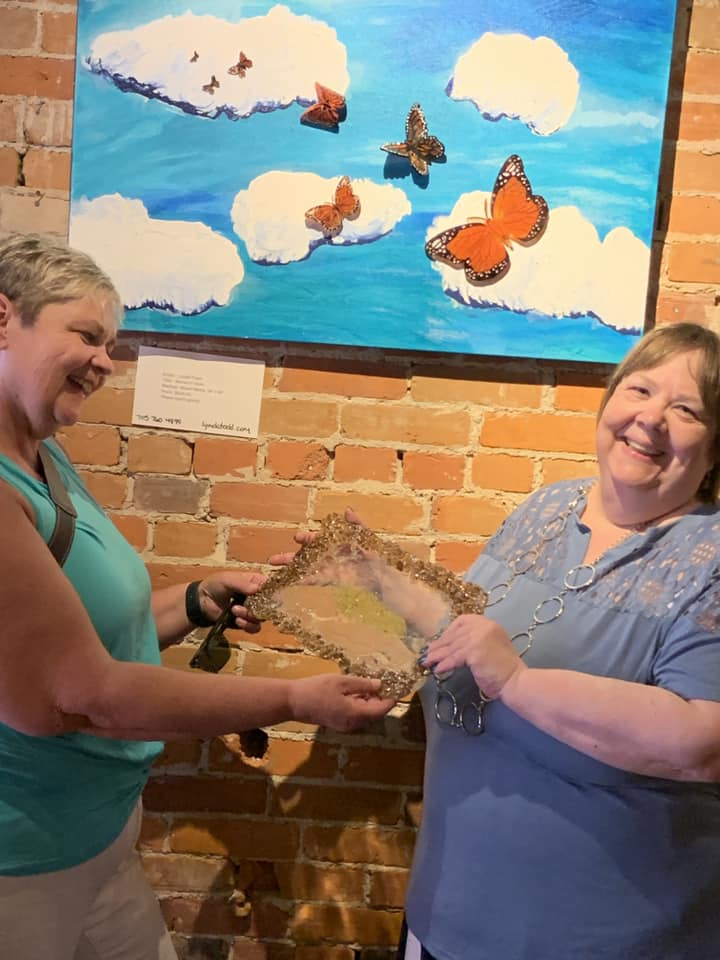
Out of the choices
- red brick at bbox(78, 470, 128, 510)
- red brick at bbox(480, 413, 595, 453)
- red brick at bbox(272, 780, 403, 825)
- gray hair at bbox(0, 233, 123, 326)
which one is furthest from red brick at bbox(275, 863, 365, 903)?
gray hair at bbox(0, 233, 123, 326)

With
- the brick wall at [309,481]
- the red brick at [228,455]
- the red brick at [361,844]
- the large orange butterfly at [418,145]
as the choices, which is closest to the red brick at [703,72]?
the brick wall at [309,481]

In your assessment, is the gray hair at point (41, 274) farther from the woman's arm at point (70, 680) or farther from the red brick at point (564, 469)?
the red brick at point (564, 469)

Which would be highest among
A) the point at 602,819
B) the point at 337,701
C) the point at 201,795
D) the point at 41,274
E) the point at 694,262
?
the point at 694,262

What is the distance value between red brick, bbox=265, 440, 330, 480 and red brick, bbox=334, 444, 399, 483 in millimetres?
34

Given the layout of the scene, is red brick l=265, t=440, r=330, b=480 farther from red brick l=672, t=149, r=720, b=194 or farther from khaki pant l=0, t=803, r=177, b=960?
red brick l=672, t=149, r=720, b=194

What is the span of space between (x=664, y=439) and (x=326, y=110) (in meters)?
0.91

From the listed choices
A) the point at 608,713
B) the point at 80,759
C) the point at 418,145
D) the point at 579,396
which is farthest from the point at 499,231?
the point at 80,759

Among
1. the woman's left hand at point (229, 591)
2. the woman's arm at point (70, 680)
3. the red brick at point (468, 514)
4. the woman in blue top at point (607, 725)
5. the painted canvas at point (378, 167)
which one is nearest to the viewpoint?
the woman's arm at point (70, 680)

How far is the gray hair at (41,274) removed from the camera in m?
1.16

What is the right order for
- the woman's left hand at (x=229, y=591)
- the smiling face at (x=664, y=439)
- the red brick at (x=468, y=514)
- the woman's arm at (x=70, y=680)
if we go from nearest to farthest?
1. the woman's arm at (x=70, y=680)
2. the smiling face at (x=664, y=439)
3. the woman's left hand at (x=229, y=591)
4. the red brick at (x=468, y=514)

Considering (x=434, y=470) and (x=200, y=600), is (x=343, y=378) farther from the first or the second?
→ (x=200, y=600)

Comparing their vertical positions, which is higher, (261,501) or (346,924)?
(261,501)

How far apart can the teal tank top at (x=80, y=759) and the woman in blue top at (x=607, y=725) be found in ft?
1.49

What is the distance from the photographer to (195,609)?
1531 mm
